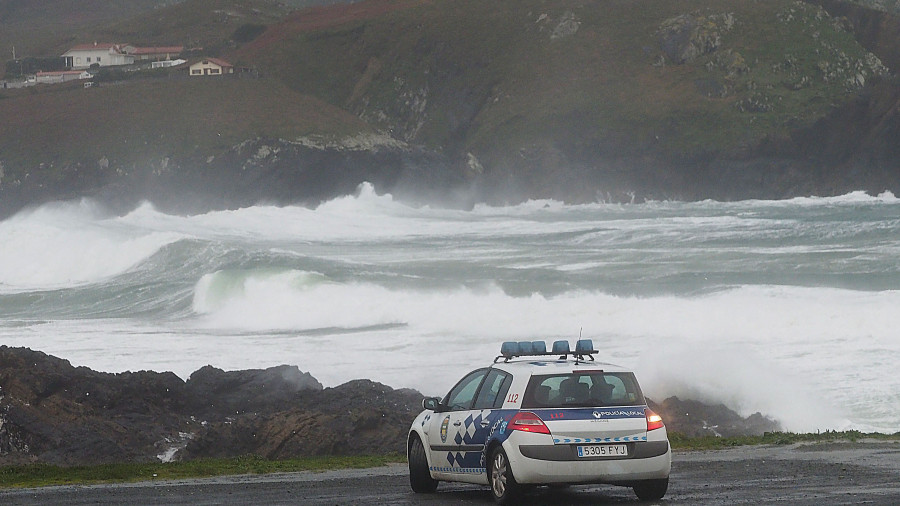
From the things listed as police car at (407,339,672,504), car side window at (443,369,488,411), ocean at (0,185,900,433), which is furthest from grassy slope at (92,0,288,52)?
police car at (407,339,672,504)

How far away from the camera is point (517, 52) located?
154875 mm

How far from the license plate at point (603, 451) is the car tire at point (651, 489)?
0.48m

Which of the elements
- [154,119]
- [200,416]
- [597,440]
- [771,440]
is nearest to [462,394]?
[597,440]

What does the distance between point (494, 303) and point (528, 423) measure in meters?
28.8

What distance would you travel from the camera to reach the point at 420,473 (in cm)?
1409

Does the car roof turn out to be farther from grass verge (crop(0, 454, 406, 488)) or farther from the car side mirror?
grass verge (crop(0, 454, 406, 488))

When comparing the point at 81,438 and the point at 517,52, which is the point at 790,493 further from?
the point at 517,52

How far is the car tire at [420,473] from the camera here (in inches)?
554

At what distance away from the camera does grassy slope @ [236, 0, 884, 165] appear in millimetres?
131000

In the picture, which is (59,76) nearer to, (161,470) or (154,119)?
(154,119)

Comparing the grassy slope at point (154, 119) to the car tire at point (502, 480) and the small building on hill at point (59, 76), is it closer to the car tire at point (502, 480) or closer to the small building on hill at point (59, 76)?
the small building on hill at point (59, 76)

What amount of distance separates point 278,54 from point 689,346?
144416mm

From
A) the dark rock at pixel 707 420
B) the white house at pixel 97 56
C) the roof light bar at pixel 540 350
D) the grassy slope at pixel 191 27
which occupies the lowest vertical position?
the dark rock at pixel 707 420

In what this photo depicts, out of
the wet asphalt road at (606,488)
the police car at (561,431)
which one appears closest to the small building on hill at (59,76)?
the wet asphalt road at (606,488)
